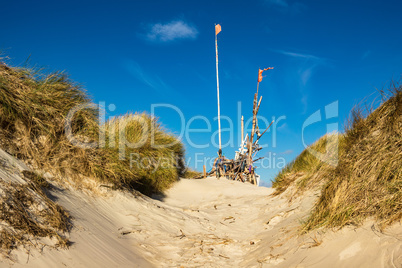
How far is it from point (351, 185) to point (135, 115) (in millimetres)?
5984

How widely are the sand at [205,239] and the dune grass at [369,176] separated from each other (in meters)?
0.15

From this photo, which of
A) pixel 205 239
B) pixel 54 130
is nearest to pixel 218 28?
pixel 54 130

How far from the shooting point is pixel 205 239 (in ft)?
13.5

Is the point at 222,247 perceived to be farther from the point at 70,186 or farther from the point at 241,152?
the point at 241,152

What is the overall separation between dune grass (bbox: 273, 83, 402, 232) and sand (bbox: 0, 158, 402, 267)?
145mm

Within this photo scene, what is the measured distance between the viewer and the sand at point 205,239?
2.08 meters

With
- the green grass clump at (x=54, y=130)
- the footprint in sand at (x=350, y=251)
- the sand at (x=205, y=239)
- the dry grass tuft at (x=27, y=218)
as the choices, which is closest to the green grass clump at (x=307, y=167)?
the sand at (x=205, y=239)

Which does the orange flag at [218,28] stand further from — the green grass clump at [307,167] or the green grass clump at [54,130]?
the green grass clump at [54,130]

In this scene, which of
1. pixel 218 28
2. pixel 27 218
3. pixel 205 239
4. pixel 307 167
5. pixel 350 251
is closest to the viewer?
pixel 350 251

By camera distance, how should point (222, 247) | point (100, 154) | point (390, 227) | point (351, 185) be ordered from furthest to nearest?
point (100, 154) → point (222, 247) → point (351, 185) → point (390, 227)

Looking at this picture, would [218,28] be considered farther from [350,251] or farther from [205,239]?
[350,251]

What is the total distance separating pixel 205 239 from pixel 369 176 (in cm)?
237

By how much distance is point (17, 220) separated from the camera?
2260mm

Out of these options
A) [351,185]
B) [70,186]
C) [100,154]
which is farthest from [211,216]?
[351,185]
